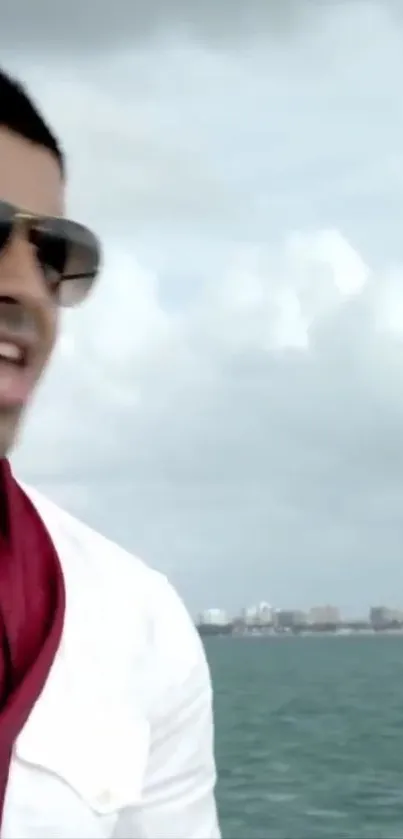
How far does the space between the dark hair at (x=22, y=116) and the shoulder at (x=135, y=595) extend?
490 mm

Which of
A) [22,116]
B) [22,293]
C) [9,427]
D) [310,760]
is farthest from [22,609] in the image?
[310,760]

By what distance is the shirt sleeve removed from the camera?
158 cm

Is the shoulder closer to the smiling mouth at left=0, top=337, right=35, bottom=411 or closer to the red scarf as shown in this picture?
the red scarf

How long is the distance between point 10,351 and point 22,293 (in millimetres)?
62

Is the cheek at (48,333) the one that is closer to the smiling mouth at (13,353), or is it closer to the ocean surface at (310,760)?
the smiling mouth at (13,353)

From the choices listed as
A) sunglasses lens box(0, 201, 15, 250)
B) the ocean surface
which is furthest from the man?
the ocean surface

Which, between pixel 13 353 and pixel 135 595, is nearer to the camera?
pixel 13 353

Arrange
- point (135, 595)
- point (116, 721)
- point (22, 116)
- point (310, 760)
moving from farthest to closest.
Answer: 1. point (310, 760)
2. point (135, 595)
3. point (116, 721)
4. point (22, 116)

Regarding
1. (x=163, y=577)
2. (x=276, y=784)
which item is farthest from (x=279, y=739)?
(x=163, y=577)

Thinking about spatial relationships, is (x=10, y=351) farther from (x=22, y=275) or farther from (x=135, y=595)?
(x=135, y=595)

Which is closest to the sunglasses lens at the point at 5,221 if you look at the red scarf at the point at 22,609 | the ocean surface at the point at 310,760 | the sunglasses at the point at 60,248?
the sunglasses at the point at 60,248

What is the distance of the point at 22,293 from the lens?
4.40 feet

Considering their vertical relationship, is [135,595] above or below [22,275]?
below

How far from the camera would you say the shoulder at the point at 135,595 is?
1.62m
